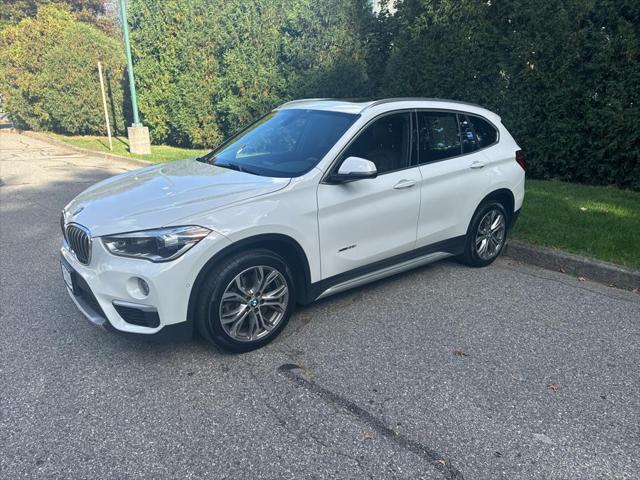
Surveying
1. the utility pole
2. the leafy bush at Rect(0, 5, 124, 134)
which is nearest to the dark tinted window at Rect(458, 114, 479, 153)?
the utility pole

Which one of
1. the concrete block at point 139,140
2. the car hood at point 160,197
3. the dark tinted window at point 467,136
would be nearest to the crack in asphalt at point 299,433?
the car hood at point 160,197

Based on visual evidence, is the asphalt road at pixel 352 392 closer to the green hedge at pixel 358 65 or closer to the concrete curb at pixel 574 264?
the concrete curb at pixel 574 264

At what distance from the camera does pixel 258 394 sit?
3025 millimetres

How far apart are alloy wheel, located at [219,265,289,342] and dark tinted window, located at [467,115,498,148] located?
2.75 m

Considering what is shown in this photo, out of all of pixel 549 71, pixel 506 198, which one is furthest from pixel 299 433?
pixel 549 71

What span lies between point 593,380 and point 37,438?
339 cm

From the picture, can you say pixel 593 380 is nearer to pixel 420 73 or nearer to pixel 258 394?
pixel 258 394

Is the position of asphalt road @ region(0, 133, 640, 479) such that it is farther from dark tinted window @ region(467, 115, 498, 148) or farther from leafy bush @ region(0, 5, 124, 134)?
leafy bush @ region(0, 5, 124, 134)

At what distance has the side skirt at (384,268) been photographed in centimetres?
381

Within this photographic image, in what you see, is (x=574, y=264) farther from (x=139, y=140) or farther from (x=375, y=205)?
(x=139, y=140)

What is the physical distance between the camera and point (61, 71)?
19125 millimetres

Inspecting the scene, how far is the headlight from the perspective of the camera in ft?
10.0

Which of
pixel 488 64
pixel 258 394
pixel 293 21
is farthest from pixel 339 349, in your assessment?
pixel 293 21

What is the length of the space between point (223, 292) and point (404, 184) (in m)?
1.84
